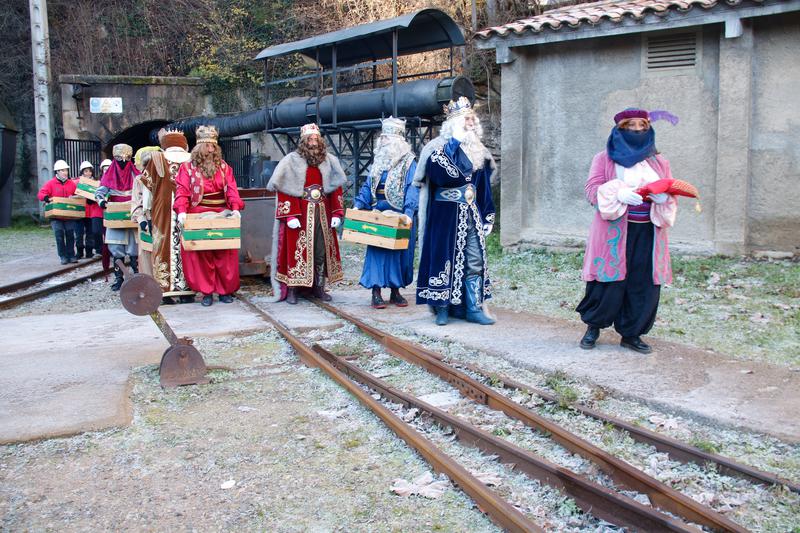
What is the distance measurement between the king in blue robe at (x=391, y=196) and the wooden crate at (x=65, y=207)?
275 inches

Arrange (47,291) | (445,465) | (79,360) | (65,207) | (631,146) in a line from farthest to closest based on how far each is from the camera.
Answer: (65,207) < (47,291) < (79,360) < (631,146) < (445,465)

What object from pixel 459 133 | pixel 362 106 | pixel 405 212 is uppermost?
pixel 362 106

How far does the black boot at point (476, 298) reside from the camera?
24.6ft

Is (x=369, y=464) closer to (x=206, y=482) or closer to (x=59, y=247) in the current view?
(x=206, y=482)

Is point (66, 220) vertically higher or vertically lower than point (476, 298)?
higher

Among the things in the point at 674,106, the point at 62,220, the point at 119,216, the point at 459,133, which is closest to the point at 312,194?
the point at 459,133

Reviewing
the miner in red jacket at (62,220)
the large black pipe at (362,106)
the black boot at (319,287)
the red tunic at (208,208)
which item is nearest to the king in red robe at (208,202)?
the red tunic at (208,208)

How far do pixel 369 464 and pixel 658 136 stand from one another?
28.3 ft

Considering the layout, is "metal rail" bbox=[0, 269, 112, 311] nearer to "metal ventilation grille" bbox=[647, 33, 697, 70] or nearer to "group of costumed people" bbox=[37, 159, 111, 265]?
"group of costumed people" bbox=[37, 159, 111, 265]

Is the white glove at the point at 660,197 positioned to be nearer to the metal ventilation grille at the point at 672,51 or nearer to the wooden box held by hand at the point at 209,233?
the wooden box held by hand at the point at 209,233

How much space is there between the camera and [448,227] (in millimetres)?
7430

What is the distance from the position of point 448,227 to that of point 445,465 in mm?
3797

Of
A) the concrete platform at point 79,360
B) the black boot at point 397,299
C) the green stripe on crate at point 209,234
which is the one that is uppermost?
the green stripe on crate at point 209,234

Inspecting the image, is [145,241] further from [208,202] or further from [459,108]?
[459,108]
